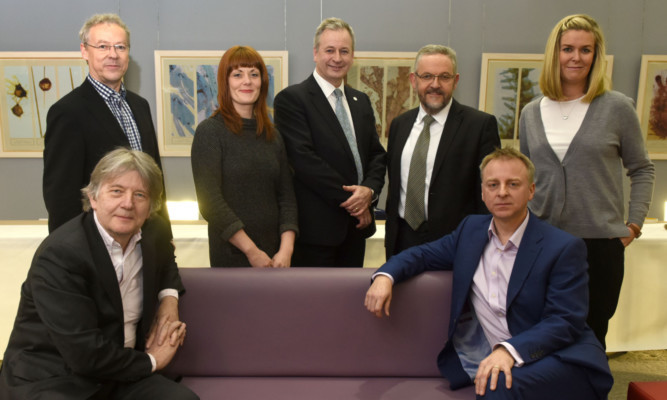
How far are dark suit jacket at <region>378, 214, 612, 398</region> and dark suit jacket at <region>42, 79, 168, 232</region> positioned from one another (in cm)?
178

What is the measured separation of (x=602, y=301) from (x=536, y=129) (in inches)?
36.7

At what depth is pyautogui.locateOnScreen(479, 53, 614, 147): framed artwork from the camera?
5.27m

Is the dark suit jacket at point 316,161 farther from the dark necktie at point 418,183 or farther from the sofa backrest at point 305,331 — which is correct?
the sofa backrest at point 305,331

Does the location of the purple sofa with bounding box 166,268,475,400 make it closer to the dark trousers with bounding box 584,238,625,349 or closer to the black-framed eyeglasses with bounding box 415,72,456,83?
the dark trousers with bounding box 584,238,625,349

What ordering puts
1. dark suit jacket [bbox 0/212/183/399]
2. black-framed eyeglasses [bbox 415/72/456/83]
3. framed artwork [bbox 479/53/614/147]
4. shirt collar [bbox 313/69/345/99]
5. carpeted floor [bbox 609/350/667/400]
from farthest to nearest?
framed artwork [bbox 479/53/614/147] → carpeted floor [bbox 609/350/667/400] → shirt collar [bbox 313/69/345/99] → black-framed eyeglasses [bbox 415/72/456/83] → dark suit jacket [bbox 0/212/183/399]

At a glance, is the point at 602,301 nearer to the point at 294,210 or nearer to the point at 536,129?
the point at 536,129

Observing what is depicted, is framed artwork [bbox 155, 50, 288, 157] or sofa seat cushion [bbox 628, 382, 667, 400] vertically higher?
framed artwork [bbox 155, 50, 288, 157]

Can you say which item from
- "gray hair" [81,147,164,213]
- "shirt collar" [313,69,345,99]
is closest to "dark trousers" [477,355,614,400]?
"gray hair" [81,147,164,213]

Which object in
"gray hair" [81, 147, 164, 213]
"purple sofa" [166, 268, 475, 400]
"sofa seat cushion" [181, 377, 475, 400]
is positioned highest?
"gray hair" [81, 147, 164, 213]

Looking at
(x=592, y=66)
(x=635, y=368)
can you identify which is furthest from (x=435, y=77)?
(x=635, y=368)

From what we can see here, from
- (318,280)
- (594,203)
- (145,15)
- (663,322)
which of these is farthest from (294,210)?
(145,15)

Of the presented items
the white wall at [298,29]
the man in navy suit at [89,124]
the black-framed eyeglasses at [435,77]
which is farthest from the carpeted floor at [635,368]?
the man in navy suit at [89,124]

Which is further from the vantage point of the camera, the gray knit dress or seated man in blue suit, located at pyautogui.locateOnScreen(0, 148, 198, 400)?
the gray knit dress

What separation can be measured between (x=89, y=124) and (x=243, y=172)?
0.74 metres
